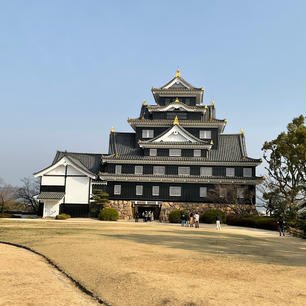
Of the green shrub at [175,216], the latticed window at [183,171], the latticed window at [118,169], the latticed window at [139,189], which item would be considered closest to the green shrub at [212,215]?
the green shrub at [175,216]

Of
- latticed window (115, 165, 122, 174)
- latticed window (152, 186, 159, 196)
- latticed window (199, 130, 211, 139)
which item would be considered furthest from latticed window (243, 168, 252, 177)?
latticed window (115, 165, 122, 174)

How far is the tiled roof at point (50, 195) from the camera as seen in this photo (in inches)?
1726

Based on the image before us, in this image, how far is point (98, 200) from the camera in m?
44.1

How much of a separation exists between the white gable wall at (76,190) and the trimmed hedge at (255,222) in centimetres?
1801

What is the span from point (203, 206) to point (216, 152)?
318 inches

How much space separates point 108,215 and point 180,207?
9.26 meters

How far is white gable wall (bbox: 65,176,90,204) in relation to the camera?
4562 cm

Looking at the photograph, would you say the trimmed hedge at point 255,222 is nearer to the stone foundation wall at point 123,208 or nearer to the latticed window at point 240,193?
the latticed window at point 240,193

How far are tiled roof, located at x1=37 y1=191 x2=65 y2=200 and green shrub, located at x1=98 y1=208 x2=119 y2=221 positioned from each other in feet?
19.2

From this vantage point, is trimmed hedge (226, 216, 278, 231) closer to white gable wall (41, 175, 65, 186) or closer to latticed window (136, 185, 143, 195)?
latticed window (136, 185, 143, 195)

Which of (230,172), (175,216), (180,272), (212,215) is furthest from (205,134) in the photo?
(180,272)

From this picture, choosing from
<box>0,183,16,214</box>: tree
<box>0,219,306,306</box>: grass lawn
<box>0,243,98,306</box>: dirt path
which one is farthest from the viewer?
<box>0,183,16,214</box>: tree

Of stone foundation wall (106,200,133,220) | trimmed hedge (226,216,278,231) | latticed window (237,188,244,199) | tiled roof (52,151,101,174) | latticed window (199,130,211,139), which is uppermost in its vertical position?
latticed window (199,130,211,139)

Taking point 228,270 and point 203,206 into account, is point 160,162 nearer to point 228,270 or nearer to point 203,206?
point 203,206
